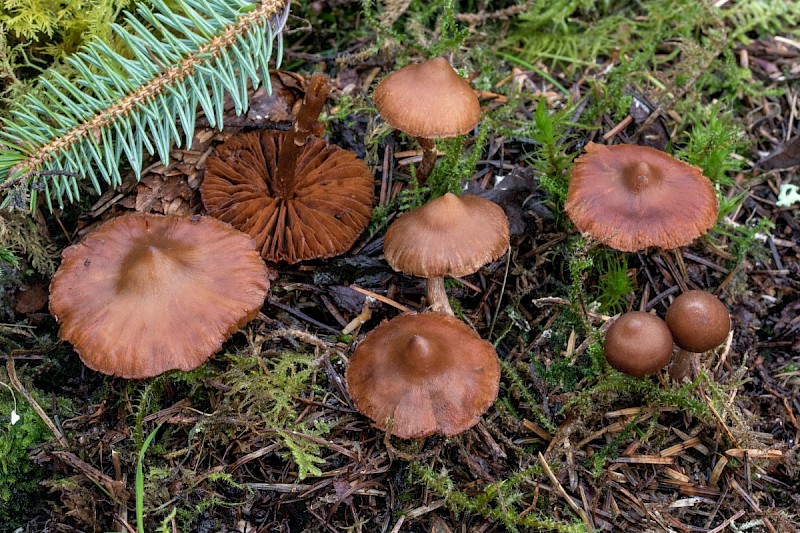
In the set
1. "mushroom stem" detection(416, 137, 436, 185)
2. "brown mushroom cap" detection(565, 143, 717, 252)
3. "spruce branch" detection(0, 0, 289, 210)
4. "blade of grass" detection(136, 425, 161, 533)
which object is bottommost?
"blade of grass" detection(136, 425, 161, 533)

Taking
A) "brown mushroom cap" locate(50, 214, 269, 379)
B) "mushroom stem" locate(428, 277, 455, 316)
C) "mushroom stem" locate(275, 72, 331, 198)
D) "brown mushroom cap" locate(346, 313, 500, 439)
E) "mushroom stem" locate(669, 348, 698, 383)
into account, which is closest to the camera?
"brown mushroom cap" locate(50, 214, 269, 379)

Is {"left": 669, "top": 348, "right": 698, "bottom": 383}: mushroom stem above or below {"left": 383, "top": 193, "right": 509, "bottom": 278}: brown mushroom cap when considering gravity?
below

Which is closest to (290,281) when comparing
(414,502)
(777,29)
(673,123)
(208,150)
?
(208,150)

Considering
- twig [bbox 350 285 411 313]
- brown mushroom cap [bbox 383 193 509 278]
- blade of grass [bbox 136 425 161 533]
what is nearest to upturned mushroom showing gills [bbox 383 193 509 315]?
brown mushroom cap [bbox 383 193 509 278]

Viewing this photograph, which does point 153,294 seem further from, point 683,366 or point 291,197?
point 683,366

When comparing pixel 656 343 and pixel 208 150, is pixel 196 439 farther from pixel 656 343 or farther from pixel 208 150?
pixel 656 343

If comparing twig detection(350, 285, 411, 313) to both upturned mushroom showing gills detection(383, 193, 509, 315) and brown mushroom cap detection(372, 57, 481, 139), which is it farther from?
brown mushroom cap detection(372, 57, 481, 139)

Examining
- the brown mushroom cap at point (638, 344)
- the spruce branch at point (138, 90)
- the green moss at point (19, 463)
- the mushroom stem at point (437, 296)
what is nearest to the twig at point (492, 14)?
the spruce branch at point (138, 90)
